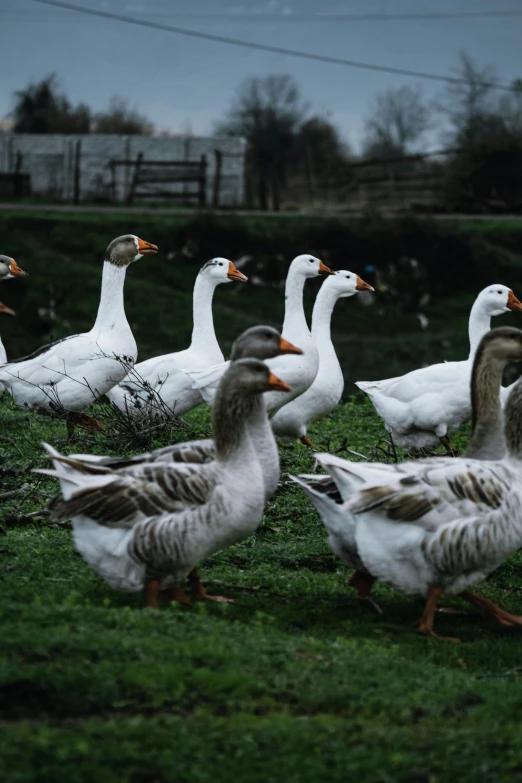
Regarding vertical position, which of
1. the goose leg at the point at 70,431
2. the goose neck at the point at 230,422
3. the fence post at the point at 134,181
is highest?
the fence post at the point at 134,181

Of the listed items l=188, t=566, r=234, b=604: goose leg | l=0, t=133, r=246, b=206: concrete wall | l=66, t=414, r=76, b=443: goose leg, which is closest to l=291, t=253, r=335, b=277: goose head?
l=66, t=414, r=76, b=443: goose leg

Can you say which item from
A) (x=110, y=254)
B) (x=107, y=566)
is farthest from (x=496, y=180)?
(x=107, y=566)

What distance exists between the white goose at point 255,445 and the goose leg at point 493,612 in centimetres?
136

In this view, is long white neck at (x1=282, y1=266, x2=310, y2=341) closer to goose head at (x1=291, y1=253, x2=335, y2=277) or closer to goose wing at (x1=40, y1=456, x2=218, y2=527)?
goose head at (x1=291, y1=253, x2=335, y2=277)

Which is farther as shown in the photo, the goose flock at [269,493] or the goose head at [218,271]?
the goose head at [218,271]

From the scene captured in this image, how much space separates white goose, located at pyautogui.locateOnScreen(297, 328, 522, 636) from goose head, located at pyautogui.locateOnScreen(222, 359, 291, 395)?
547 millimetres

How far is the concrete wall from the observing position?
1652 inches

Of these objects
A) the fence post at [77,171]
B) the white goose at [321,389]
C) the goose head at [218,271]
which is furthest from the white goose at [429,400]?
the fence post at [77,171]

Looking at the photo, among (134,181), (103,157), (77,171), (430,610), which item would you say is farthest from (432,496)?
(103,157)

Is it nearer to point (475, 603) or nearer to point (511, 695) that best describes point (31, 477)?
point (475, 603)

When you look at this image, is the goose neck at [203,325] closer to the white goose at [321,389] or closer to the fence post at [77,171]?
the white goose at [321,389]

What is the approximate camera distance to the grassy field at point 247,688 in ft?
12.4

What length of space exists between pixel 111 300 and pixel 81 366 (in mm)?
875

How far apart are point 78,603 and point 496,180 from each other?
3667 centimetres
